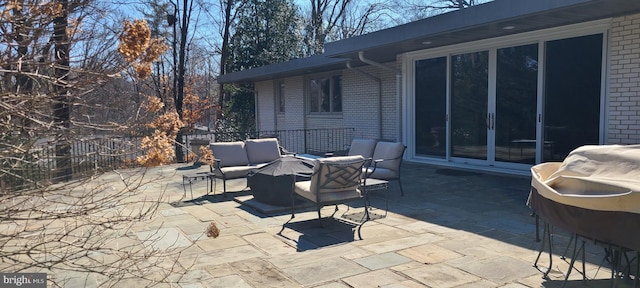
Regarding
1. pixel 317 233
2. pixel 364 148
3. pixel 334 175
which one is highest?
pixel 364 148

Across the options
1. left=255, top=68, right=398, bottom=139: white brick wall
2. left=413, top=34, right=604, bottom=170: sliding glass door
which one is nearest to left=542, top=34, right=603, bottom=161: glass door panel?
left=413, top=34, right=604, bottom=170: sliding glass door

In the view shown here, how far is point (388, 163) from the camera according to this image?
23.7ft

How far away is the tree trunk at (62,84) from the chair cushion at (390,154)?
5362mm

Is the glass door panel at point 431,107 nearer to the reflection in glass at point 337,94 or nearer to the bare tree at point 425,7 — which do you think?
the reflection in glass at point 337,94

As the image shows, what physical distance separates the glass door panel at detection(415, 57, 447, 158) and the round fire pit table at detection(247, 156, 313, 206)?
4.57 m

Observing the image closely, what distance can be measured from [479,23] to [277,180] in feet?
13.1

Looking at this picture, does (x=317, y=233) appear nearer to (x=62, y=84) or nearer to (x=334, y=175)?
(x=334, y=175)

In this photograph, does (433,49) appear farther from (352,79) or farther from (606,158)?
(606,158)

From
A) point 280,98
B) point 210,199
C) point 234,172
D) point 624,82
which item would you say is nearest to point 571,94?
point 624,82

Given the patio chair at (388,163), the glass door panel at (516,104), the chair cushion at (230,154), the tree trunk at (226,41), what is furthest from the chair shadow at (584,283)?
the tree trunk at (226,41)

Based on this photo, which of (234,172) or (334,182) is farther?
(234,172)

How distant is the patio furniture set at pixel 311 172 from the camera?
517cm

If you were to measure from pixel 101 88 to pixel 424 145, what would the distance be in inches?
359

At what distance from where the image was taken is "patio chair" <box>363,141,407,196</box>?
23.2 ft
